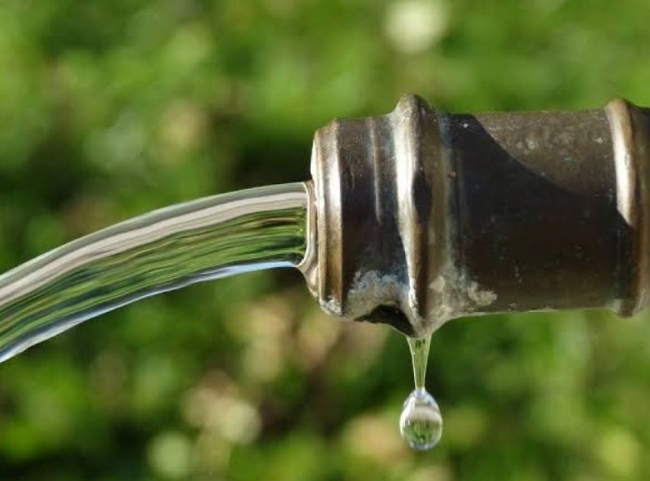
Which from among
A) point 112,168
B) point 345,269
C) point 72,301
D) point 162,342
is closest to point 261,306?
point 162,342

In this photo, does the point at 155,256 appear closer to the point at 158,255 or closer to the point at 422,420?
the point at 158,255

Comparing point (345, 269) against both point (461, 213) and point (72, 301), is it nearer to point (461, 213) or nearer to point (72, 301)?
point (461, 213)

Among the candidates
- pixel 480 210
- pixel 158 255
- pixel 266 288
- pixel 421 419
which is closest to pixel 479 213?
pixel 480 210

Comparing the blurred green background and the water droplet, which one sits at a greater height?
the blurred green background

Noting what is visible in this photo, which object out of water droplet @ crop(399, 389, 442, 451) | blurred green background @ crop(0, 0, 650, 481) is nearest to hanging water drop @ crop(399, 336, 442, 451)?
water droplet @ crop(399, 389, 442, 451)

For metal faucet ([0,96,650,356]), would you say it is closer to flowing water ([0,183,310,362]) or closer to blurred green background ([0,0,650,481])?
flowing water ([0,183,310,362])

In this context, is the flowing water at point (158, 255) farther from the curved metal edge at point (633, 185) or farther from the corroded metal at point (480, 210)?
the curved metal edge at point (633, 185)
